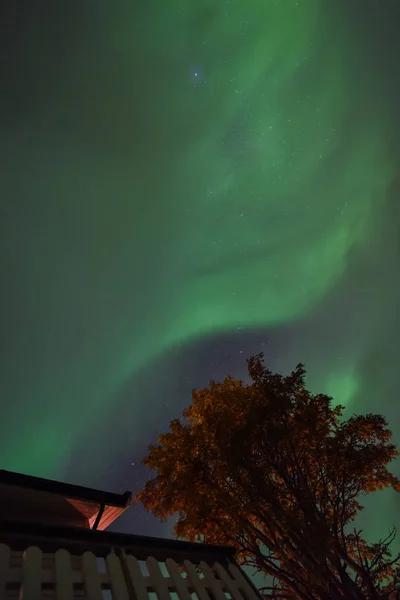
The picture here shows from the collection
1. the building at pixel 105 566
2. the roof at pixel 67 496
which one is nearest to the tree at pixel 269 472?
the roof at pixel 67 496

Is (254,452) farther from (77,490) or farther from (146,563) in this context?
(146,563)

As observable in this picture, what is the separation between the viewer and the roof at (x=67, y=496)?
6280 mm

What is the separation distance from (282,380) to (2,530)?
33.0 ft

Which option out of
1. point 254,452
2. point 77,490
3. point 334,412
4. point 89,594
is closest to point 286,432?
point 254,452

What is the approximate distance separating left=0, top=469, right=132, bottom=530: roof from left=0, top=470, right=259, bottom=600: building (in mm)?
2242

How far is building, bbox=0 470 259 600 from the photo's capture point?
340 centimetres

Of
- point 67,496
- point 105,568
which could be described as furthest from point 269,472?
point 105,568

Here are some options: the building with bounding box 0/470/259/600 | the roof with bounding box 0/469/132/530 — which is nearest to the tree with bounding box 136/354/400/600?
the roof with bounding box 0/469/132/530

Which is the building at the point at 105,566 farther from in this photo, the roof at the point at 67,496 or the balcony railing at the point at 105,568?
the roof at the point at 67,496

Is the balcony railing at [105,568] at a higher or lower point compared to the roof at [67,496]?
lower

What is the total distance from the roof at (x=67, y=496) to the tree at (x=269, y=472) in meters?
4.09

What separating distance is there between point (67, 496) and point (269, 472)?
6.71 m

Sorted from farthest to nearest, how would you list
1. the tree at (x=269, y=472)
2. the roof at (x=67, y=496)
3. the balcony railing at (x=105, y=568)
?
the tree at (x=269, y=472) → the roof at (x=67, y=496) → the balcony railing at (x=105, y=568)

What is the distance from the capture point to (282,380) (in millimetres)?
12555
